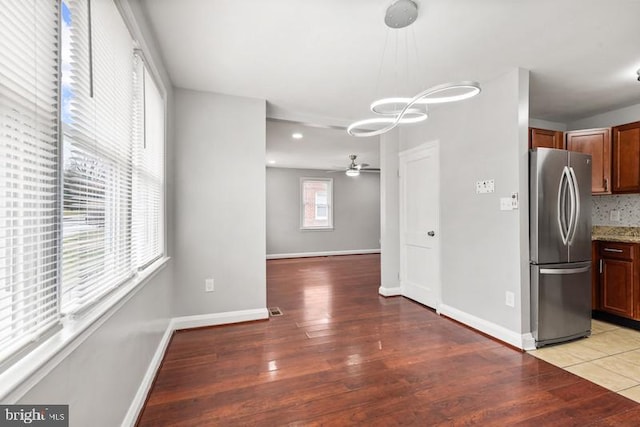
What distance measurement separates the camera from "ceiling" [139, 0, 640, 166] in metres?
1.94

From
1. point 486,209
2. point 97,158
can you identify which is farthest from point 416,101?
point 97,158

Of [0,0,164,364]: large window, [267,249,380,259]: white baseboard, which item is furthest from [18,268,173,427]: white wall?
[267,249,380,259]: white baseboard

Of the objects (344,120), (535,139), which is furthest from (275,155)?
(535,139)

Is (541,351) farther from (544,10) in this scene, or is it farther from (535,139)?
(544,10)

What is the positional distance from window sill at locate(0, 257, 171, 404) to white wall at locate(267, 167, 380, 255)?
6572 millimetres

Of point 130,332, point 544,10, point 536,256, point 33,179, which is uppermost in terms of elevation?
point 544,10

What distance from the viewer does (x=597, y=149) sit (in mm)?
3516

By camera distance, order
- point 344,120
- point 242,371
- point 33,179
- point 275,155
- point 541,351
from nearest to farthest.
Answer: point 33,179 < point 242,371 < point 541,351 < point 344,120 < point 275,155

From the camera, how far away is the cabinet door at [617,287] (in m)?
3.21

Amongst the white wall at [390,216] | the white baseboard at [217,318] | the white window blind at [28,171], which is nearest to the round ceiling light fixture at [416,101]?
the white wall at [390,216]

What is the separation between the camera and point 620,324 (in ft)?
10.8

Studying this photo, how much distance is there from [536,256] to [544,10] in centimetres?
194

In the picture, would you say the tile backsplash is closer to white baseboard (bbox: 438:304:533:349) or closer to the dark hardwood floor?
white baseboard (bbox: 438:304:533:349)

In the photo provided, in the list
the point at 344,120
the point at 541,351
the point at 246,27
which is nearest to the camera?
the point at 246,27
